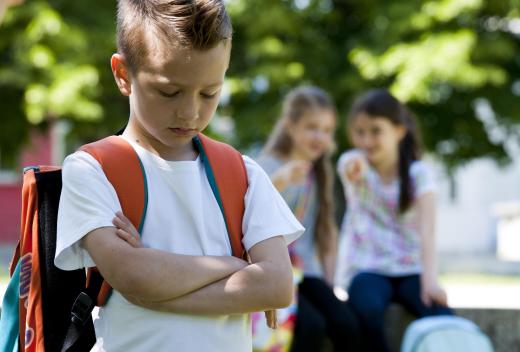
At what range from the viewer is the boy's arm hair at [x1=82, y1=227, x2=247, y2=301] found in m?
2.14

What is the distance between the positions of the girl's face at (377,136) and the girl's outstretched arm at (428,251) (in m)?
0.34

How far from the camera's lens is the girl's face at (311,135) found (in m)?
5.07

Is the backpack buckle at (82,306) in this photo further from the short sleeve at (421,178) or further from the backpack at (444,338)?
the short sleeve at (421,178)

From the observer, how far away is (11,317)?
249 centimetres

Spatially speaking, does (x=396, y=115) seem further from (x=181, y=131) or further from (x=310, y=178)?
(x=181, y=131)

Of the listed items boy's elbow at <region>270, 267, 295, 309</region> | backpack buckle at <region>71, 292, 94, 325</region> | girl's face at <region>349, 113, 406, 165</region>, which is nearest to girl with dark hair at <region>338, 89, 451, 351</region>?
girl's face at <region>349, 113, 406, 165</region>

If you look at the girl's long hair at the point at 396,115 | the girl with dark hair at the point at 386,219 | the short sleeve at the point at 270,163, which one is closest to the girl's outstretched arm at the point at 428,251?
the girl with dark hair at the point at 386,219

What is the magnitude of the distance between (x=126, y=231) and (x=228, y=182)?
30cm

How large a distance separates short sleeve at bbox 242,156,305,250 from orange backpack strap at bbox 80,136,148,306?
272 mm

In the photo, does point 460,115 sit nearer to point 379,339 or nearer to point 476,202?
point 379,339

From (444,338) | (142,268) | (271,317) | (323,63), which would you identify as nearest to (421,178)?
(444,338)

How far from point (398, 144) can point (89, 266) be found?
3175mm

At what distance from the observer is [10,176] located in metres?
25.0

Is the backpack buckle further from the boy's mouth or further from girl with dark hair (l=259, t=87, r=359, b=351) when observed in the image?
girl with dark hair (l=259, t=87, r=359, b=351)
